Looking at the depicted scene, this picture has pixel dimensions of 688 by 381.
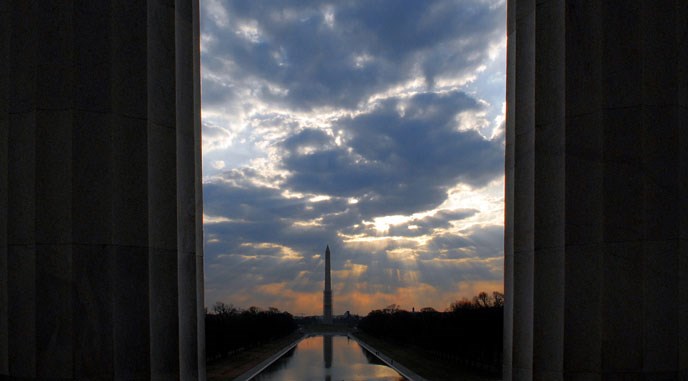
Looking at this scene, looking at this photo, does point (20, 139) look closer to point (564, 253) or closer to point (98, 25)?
point (98, 25)

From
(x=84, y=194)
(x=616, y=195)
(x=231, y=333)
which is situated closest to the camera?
(x=84, y=194)

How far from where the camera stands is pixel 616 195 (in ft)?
33.0

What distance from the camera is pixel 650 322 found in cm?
986

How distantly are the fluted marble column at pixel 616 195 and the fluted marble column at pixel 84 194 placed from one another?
7.21 m

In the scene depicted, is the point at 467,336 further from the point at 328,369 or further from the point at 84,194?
the point at 84,194

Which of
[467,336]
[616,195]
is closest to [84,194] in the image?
[616,195]

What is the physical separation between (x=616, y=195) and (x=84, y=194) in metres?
9.20

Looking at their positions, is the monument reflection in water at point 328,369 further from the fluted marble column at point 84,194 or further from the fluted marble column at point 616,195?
the fluted marble column at point 84,194

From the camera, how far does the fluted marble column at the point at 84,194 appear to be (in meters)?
9.38

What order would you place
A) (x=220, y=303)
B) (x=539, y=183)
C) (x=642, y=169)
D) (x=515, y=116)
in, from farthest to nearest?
1. (x=220, y=303)
2. (x=515, y=116)
3. (x=539, y=183)
4. (x=642, y=169)

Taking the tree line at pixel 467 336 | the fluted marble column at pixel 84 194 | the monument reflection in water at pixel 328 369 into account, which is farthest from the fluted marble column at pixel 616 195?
the tree line at pixel 467 336

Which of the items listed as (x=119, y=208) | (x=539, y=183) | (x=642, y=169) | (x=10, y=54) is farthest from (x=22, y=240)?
(x=642, y=169)

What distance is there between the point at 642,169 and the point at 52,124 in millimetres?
10252

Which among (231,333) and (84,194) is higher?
(84,194)
